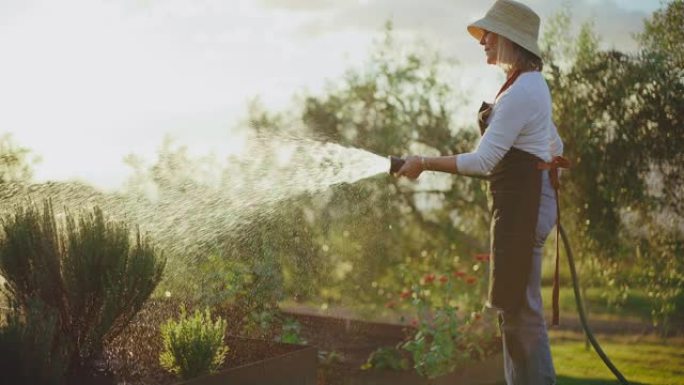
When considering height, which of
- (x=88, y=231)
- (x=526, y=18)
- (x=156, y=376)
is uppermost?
(x=526, y=18)

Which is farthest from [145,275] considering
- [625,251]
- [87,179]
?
[625,251]

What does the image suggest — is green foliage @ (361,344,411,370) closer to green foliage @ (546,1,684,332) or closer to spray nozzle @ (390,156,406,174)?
spray nozzle @ (390,156,406,174)

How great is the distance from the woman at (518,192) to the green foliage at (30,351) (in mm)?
1644

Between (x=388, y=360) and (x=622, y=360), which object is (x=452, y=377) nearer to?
(x=388, y=360)

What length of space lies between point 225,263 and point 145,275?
124 cm

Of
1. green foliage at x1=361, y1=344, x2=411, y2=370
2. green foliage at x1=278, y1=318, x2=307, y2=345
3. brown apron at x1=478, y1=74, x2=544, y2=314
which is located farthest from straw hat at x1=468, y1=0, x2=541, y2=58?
green foliage at x1=361, y1=344, x2=411, y2=370

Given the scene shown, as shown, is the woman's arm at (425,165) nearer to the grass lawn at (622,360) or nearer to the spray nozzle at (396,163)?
the spray nozzle at (396,163)

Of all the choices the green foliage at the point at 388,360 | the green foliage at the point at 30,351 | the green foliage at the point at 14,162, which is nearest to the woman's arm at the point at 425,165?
the green foliage at the point at 30,351

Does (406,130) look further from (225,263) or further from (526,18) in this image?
(526,18)

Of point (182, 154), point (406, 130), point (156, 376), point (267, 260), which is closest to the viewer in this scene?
point (156, 376)

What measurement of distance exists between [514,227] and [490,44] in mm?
897

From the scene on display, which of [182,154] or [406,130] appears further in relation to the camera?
[406,130]

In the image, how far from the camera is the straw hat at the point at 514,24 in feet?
13.0

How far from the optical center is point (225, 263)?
17.0 ft
